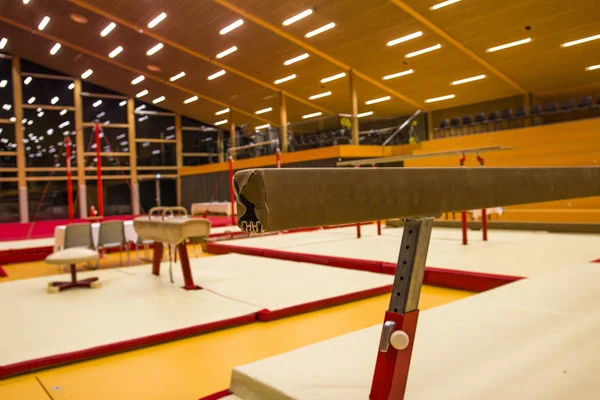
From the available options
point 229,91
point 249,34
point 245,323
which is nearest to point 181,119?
point 229,91

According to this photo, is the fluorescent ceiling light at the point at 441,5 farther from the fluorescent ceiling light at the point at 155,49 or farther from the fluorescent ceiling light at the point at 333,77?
the fluorescent ceiling light at the point at 155,49

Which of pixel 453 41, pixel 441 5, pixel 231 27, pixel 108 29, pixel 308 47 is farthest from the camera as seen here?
pixel 108 29

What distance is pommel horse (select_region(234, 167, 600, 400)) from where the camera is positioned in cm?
106

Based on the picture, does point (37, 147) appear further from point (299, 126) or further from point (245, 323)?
point (245, 323)

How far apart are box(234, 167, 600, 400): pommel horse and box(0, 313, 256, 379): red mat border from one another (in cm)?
181

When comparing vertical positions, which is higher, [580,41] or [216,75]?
[216,75]

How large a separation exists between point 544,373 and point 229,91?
17.2 meters

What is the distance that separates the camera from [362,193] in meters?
1.21

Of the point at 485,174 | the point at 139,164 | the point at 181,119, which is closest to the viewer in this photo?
the point at 485,174

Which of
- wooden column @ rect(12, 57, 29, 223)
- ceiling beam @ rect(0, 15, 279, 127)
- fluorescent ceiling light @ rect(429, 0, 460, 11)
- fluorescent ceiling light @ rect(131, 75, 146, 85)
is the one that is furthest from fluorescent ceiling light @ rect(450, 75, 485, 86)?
wooden column @ rect(12, 57, 29, 223)

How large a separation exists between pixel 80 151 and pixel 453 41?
14.3m

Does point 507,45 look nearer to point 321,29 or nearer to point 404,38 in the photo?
point 404,38

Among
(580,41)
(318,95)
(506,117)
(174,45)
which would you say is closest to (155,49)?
(174,45)

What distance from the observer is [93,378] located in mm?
2412
